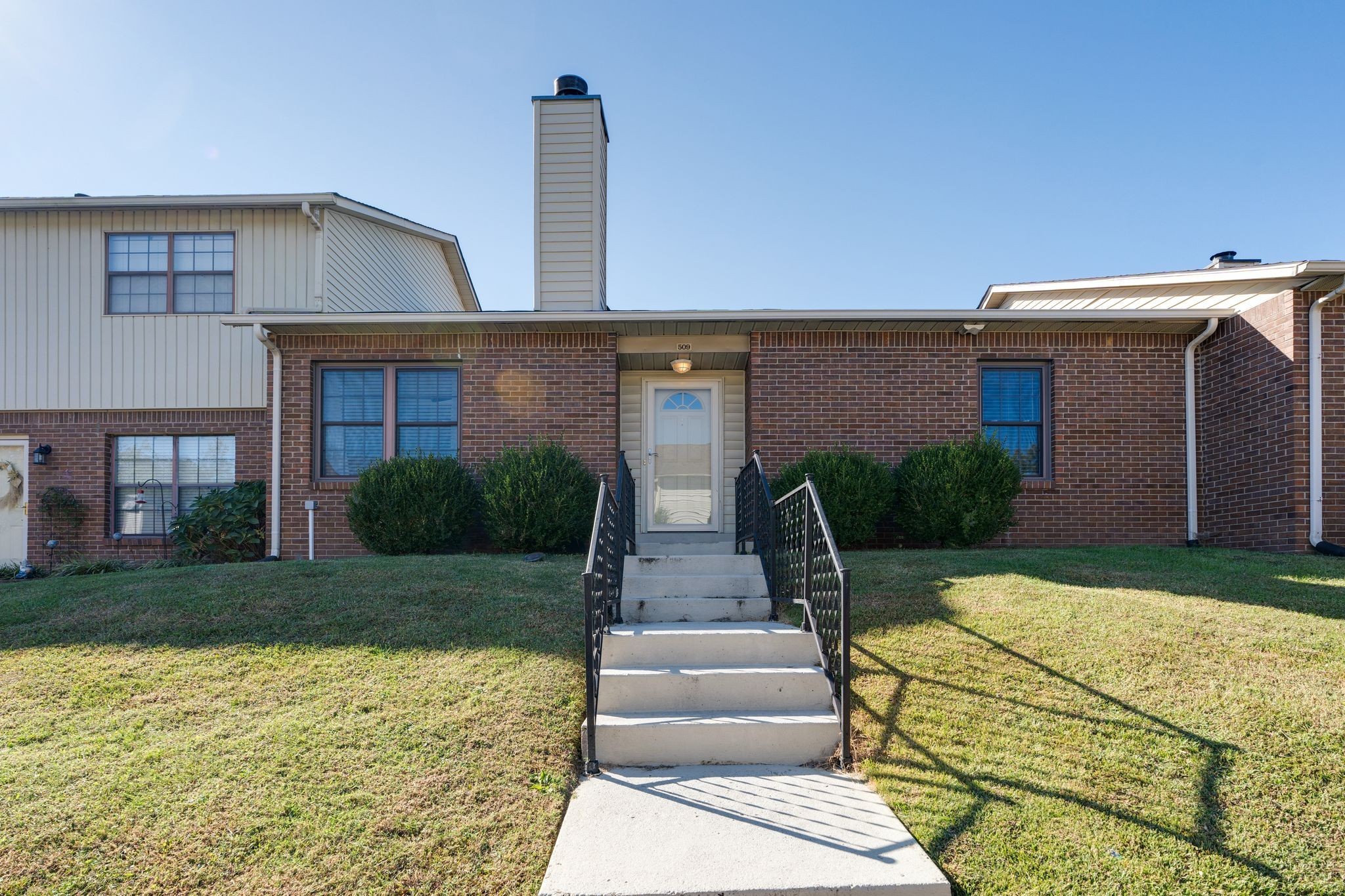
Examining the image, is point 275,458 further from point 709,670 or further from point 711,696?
point 711,696

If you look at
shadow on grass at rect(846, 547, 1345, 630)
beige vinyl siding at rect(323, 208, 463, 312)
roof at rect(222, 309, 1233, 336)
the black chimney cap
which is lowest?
shadow on grass at rect(846, 547, 1345, 630)

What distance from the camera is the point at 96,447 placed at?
1104 cm

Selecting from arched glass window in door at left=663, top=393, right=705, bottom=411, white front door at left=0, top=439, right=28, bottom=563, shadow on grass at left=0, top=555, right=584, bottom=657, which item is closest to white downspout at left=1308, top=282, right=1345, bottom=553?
arched glass window in door at left=663, top=393, right=705, bottom=411

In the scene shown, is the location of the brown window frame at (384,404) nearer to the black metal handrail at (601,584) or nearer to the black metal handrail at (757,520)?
the black metal handrail at (601,584)

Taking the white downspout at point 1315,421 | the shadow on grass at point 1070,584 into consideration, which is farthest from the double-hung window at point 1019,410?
the white downspout at point 1315,421

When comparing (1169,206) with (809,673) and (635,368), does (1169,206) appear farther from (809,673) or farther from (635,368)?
(809,673)

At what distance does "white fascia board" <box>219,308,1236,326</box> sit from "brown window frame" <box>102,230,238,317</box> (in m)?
2.46

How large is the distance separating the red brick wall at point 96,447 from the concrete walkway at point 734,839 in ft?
28.0

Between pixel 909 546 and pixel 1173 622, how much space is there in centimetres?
374

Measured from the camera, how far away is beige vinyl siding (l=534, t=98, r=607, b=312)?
10.5 metres

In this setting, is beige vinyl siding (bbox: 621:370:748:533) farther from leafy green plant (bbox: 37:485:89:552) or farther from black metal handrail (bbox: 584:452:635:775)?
leafy green plant (bbox: 37:485:89:552)

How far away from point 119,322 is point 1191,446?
1329 centimetres

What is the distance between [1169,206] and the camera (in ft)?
48.1

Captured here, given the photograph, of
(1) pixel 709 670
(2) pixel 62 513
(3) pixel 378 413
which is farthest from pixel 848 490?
(2) pixel 62 513
